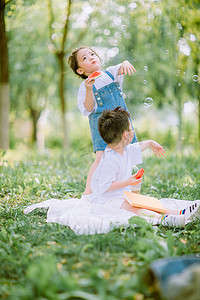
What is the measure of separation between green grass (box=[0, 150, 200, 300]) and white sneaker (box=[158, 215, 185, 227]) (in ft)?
0.16

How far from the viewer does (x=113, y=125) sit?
8.52ft

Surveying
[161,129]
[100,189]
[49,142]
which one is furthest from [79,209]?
[49,142]

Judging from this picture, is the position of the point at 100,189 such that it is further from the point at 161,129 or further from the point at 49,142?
the point at 49,142

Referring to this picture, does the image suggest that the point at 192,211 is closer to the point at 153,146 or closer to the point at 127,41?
the point at 153,146

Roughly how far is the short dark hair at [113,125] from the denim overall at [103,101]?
431 mm

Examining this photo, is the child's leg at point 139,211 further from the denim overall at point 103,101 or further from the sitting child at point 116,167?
the denim overall at point 103,101

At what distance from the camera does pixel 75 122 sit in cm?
1446

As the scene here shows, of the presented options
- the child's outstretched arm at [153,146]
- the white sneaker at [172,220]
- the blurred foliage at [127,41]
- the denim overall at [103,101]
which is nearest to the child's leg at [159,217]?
the white sneaker at [172,220]

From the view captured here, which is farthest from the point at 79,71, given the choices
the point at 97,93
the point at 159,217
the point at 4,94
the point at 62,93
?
the point at 62,93

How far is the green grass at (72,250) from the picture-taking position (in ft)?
4.89

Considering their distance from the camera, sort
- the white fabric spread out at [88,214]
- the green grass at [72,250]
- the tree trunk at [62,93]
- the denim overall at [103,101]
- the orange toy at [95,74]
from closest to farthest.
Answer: the green grass at [72,250] → the white fabric spread out at [88,214] → the orange toy at [95,74] → the denim overall at [103,101] → the tree trunk at [62,93]

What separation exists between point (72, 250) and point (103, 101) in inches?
62.1

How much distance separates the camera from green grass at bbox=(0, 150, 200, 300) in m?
1.49

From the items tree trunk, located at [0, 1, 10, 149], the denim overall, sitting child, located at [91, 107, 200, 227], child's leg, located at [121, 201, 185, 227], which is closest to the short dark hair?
sitting child, located at [91, 107, 200, 227]
